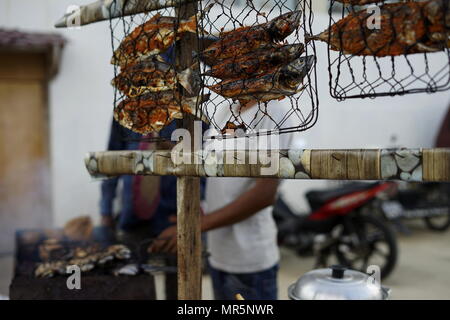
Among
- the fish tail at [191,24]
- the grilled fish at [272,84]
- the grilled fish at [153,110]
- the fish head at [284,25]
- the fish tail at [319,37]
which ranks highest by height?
the fish tail at [191,24]

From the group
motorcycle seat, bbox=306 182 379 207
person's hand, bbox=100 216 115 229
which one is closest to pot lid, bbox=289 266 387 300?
person's hand, bbox=100 216 115 229

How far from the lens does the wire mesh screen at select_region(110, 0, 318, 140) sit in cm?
113

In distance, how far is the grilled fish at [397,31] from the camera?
94cm

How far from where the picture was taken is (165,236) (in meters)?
2.11

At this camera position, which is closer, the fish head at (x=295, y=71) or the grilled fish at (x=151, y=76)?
the fish head at (x=295, y=71)

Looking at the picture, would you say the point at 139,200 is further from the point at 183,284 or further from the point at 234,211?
the point at 183,284

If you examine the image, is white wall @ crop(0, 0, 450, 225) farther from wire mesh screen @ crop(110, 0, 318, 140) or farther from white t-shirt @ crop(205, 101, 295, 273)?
wire mesh screen @ crop(110, 0, 318, 140)

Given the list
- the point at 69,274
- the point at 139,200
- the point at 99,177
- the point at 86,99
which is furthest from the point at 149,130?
the point at 86,99

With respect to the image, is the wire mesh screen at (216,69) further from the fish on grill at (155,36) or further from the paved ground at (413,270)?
the paved ground at (413,270)

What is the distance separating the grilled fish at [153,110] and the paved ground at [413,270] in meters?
3.13

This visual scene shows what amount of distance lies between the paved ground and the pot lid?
2.91 meters
